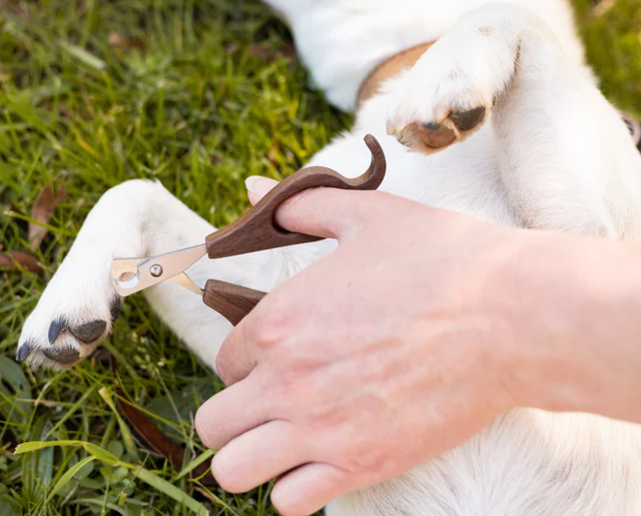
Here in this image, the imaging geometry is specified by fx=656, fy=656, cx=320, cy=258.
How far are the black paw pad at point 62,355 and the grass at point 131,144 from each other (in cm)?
23

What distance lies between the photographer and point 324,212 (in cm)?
150

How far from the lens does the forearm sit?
→ 125 cm

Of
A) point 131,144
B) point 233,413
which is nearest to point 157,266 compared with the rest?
point 233,413

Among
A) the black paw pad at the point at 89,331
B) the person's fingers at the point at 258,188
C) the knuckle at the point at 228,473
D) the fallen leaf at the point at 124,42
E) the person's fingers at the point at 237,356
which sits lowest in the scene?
the knuckle at the point at 228,473

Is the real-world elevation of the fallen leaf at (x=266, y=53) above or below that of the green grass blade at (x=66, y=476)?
above

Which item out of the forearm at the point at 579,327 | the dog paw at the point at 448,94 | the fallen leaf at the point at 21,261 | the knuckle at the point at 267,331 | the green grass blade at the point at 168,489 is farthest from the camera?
the fallen leaf at the point at 21,261

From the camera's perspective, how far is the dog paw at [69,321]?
1.85m

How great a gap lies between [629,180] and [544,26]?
1.78ft

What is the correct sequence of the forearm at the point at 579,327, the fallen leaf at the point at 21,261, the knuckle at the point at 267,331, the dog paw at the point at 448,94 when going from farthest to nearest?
1. the fallen leaf at the point at 21,261
2. the dog paw at the point at 448,94
3. the knuckle at the point at 267,331
4. the forearm at the point at 579,327

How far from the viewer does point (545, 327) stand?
129 centimetres

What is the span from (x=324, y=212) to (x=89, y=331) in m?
0.81

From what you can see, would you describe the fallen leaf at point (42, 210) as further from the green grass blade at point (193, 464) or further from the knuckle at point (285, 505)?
the knuckle at point (285, 505)

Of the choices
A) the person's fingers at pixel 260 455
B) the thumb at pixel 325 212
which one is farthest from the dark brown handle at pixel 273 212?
Answer: the person's fingers at pixel 260 455

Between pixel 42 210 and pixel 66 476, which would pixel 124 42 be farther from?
pixel 66 476
